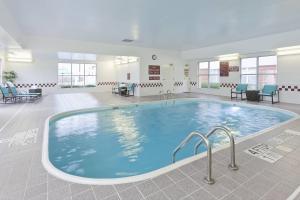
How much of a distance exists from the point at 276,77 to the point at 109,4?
7.55m

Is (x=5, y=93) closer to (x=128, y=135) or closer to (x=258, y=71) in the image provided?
(x=128, y=135)

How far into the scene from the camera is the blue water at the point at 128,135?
2.85m

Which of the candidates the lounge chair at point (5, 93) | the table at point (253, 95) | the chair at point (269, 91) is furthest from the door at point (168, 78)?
the lounge chair at point (5, 93)

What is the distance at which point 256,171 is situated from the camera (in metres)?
2.15

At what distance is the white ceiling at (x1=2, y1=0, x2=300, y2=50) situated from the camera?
162 inches

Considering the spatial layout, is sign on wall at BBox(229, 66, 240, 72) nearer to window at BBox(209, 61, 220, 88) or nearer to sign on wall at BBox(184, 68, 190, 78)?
window at BBox(209, 61, 220, 88)

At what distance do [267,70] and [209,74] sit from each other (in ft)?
11.0

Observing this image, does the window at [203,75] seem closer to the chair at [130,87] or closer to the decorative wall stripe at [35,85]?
the chair at [130,87]

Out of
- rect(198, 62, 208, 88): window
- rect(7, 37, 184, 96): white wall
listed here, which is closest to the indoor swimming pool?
rect(7, 37, 184, 96): white wall

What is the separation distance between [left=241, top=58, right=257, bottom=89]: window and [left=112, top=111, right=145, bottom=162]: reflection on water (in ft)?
21.5

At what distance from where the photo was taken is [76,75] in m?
13.2

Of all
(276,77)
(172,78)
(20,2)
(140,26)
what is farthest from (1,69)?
(276,77)

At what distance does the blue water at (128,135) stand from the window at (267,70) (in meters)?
2.34

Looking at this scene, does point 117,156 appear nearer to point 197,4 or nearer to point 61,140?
point 61,140
